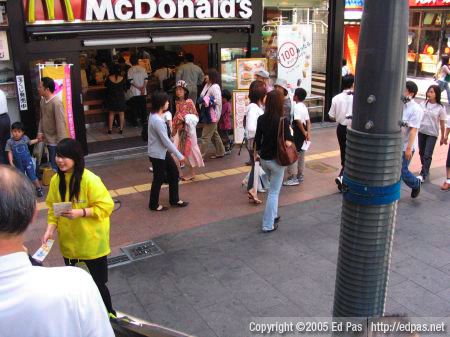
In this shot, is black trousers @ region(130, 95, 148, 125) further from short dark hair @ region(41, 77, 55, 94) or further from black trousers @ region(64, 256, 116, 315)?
black trousers @ region(64, 256, 116, 315)

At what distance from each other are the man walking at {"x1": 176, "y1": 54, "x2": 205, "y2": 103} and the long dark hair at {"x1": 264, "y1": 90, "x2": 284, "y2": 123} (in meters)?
5.19

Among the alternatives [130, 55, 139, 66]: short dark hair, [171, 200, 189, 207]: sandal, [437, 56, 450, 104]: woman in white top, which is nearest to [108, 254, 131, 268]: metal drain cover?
[171, 200, 189, 207]: sandal

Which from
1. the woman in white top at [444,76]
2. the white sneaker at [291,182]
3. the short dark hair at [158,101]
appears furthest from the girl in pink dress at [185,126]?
the woman in white top at [444,76]

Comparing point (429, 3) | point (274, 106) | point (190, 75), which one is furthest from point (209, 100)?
point (429, 3)

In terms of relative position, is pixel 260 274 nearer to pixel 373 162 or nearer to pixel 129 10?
pixel 373 162

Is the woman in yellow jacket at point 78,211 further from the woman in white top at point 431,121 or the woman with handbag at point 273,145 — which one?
the woman in white top at point 431,121

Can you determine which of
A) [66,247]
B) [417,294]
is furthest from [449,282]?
[66,247]

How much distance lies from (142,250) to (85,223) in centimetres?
192

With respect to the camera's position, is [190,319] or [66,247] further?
[190,319]

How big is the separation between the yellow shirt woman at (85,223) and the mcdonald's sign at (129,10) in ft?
17.2

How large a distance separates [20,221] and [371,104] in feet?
5.37

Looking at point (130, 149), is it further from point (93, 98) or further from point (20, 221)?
point (20, 221)

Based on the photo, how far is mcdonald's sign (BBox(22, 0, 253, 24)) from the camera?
803cm

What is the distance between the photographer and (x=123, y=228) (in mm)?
6238
